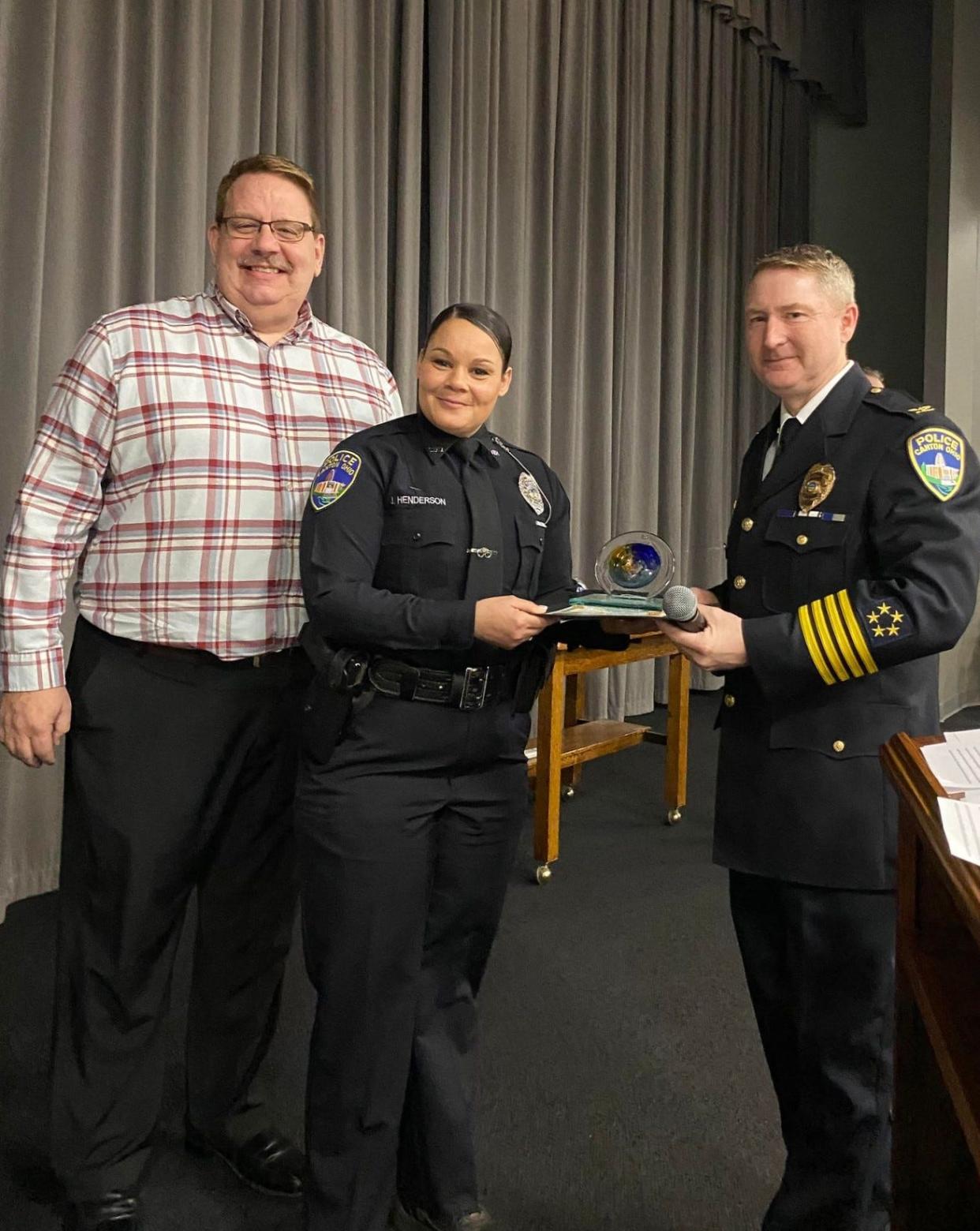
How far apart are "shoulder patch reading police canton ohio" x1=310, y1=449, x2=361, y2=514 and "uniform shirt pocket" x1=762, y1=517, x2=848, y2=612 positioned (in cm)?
58

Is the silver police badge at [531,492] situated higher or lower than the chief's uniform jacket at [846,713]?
higher

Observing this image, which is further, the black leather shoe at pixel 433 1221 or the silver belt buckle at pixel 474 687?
the black leather shoe at pixel 433 1221

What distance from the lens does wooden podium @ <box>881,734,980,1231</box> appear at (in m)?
1.14

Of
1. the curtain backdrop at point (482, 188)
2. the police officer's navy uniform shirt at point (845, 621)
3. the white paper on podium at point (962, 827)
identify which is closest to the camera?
the white paper on podium at point (962, 827)

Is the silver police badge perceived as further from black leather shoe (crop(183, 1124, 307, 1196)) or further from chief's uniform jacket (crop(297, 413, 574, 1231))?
black leather shoe (crop(183, 1124, 307, 1196))

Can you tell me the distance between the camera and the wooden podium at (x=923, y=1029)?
1138mm

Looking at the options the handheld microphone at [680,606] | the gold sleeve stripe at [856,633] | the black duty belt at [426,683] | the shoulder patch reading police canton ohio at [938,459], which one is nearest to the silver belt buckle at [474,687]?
the black duty belt at [426,683]

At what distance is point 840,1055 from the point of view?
4.74ft

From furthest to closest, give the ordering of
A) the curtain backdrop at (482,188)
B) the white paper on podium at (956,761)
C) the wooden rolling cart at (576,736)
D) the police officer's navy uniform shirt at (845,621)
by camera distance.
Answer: the wooden rolling cart at (576,736)
the curtain backdrop at (482,188)
the police officer's navy uniform shirt at (845,621)
the white paper on podium at (956,761)

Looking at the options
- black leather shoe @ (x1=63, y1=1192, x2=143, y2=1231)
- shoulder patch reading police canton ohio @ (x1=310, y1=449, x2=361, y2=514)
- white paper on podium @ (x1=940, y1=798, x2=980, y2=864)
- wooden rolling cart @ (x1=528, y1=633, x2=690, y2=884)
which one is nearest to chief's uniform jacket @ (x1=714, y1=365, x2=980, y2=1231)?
white paper on podium @ (x1=940, y1=798, x2=980, y2=864)

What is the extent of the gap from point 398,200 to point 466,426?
2.92 m

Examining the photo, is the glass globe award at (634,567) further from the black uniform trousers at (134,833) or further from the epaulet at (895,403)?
the black uniform trousers at (134,833)

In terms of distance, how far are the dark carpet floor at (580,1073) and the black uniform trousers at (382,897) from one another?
32 centimetres

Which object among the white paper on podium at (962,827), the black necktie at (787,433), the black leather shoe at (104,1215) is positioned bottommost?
the black leather shoe at (104,1215)
